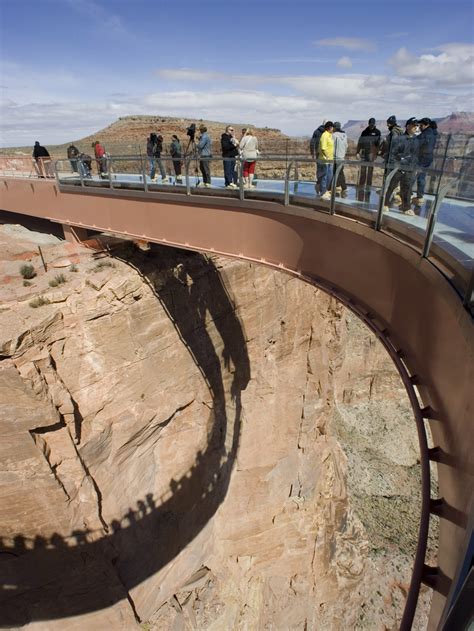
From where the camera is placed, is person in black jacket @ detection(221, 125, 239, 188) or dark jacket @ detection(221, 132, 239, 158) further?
dark jacket @ detection(221, 132, 239, 158)

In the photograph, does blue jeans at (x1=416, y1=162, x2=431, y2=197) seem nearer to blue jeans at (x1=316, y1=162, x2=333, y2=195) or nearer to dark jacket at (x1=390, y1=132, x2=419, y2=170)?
dark jacket at (x1=390, y1=132, x2=419, y2=170)

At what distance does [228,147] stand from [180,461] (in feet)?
32.7

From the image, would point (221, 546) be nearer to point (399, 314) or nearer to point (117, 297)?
point (117, 297)

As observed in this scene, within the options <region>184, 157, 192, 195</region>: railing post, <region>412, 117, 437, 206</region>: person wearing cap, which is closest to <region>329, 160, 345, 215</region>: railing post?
<region>412, 117, 437, 206</region>: person wearing cap

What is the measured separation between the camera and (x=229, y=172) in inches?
304

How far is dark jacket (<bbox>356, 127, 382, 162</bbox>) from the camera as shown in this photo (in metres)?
5.92

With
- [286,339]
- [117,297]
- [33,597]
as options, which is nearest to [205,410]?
[286,339]

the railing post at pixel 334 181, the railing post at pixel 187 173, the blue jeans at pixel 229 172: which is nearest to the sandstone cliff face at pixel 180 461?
the railing post at pixel 187 173

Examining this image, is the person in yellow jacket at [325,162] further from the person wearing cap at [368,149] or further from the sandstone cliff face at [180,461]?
the sandstone cliff face at [180,461]

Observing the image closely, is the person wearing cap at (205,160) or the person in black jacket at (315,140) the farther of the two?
the person wearing cap at (205,160)

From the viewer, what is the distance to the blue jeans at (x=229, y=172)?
7660mm

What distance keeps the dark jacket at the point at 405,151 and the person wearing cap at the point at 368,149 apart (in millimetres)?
371

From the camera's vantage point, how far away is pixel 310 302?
1546 centimetres

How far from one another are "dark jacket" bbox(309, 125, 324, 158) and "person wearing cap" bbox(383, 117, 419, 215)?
2319 millimetres
